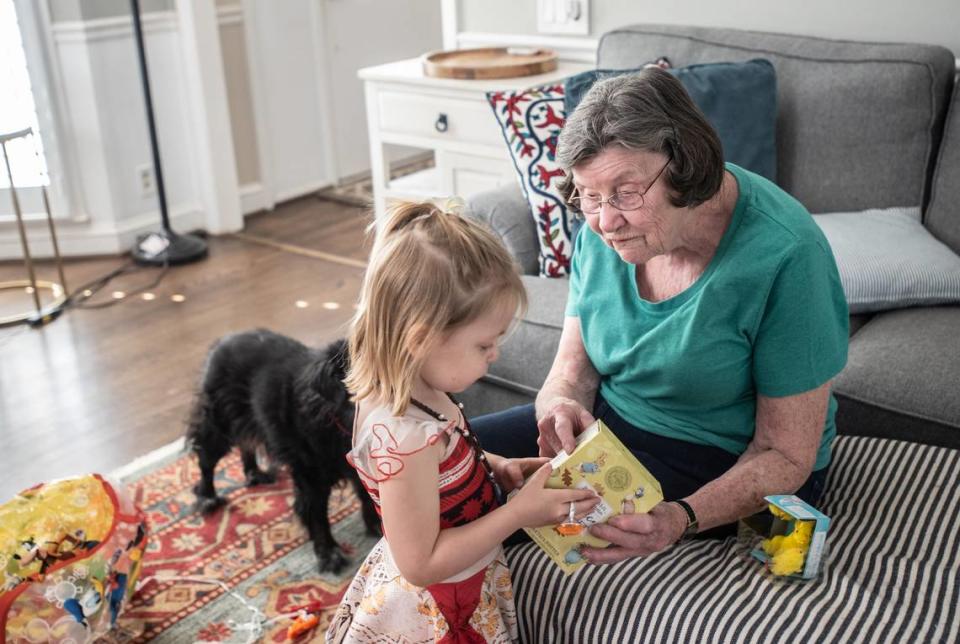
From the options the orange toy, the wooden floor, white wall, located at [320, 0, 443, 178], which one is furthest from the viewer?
white wall, located at [320, 0, 443, 178]

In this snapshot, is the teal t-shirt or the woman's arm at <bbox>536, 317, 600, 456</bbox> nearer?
the teal t-shirt

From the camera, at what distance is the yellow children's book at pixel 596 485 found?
118cm

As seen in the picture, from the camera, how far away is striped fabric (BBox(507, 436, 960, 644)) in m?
1.17

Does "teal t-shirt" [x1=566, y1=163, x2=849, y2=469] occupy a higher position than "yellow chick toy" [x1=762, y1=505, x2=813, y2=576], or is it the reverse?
"teal t-shirt" [x1=566, y1=163, x2=849, y2=469]

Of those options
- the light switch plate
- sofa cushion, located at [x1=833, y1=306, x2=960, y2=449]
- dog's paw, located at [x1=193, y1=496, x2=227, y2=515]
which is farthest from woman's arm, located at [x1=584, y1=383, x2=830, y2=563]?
the light switch plate

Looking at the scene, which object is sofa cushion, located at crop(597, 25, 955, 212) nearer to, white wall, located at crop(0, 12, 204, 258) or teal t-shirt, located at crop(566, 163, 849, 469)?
teal t-shirt, located at crop(566, 163, 849, 469)

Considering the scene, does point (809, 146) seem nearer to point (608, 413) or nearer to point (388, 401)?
point (608, 413)

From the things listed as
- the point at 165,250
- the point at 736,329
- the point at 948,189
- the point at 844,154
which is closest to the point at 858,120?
the point at 844,154

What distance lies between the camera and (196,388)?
216 centimetres

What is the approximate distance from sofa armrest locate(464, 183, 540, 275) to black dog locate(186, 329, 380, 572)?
0.54 meters

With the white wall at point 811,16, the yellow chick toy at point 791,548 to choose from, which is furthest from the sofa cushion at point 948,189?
the yellow chick toy at point 791,548

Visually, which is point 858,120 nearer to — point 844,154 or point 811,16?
point 844,154

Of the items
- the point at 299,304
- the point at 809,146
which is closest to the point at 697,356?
the point at 809,146

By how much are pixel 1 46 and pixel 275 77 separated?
1.19 metres
